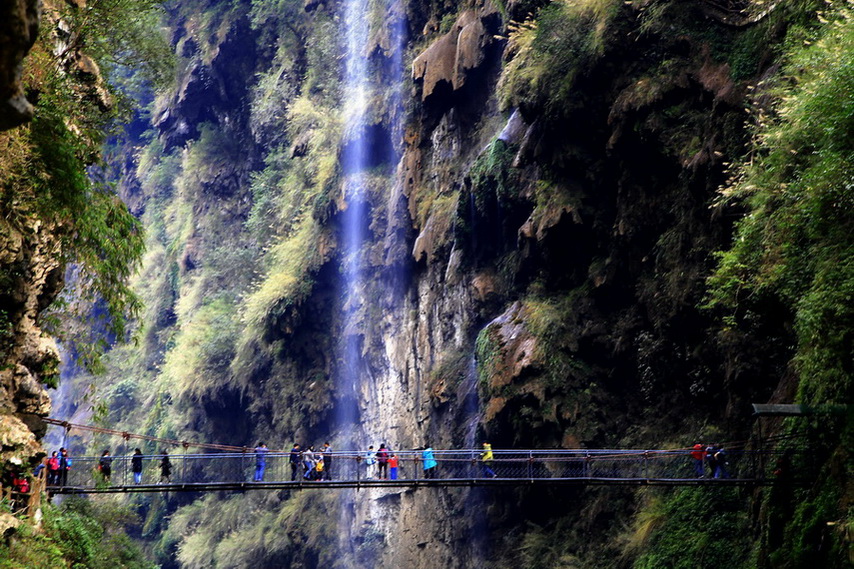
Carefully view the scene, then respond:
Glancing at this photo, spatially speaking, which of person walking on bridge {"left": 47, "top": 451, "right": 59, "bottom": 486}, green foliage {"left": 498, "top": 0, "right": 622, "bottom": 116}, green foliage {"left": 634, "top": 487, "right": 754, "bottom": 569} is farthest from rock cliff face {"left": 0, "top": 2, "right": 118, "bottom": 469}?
green foliage {"left": 498, "top": 0, "right": 622, "bottom": 116}

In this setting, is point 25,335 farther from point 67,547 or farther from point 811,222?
point 811,222

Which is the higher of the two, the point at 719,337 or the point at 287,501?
the point at 719,337

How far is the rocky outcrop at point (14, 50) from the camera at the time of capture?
7.99 meters

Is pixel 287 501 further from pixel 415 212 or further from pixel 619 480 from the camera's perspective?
pixel 619 480

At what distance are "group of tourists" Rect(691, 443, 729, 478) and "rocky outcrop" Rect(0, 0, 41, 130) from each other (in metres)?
13.9

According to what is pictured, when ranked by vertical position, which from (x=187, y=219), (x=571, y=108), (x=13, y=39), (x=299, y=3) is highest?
(x=299, y=3)

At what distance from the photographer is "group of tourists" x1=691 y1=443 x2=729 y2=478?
18344mm

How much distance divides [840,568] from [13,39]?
36.7ft

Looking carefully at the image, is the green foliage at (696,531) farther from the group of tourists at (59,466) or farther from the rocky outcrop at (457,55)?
the rocky outcrop at (457,55)

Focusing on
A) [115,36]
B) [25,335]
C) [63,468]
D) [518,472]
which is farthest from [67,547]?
[518,472]

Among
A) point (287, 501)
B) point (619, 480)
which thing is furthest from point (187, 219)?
point (619, 480)

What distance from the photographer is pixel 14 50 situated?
812cm

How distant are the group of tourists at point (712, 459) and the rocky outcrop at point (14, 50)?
45.5 feet

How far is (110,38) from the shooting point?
2242cm
